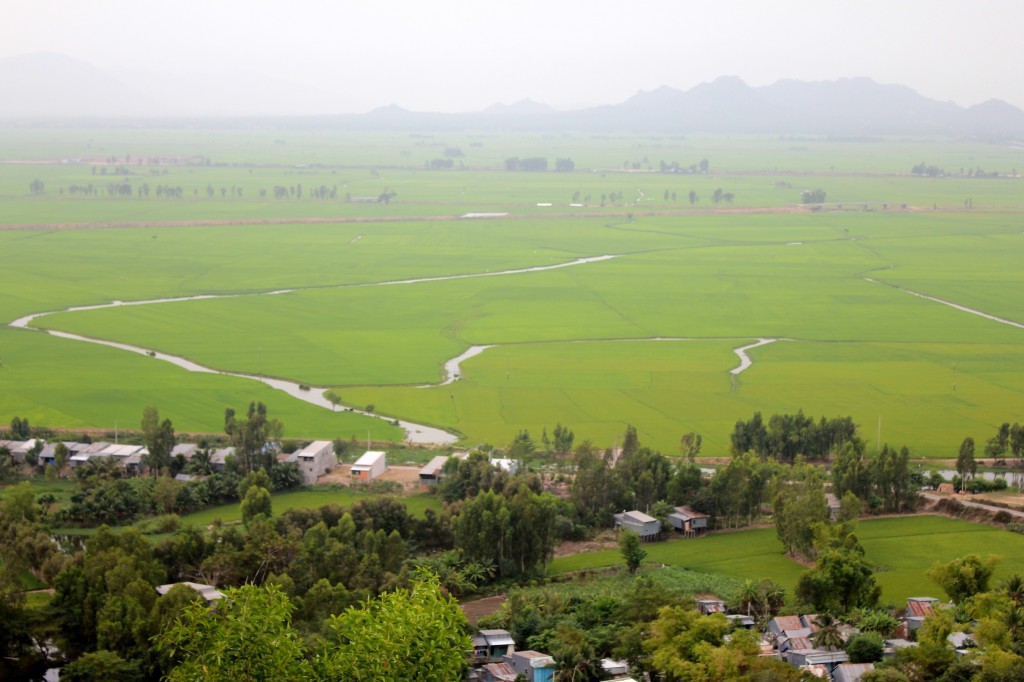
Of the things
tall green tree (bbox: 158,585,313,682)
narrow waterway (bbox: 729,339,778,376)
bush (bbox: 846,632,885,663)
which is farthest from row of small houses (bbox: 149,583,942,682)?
narrow waterway (bbox: 729,339,778,376)

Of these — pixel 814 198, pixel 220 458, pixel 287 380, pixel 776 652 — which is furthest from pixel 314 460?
pixel 814 198

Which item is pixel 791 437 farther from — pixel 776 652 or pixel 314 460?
pixel 776 652

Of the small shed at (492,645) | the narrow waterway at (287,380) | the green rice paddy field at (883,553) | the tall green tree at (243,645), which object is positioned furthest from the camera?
the narrow waterway at (287,380)

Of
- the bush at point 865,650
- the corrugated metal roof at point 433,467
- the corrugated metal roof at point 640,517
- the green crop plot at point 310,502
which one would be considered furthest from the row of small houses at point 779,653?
the corrugated metal roof at point 433,467

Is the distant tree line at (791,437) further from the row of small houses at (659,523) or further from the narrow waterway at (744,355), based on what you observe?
the narrow waterway at (744,355)

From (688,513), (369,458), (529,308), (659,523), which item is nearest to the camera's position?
(659,523)

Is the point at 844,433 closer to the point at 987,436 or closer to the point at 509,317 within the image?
the point at 987,436

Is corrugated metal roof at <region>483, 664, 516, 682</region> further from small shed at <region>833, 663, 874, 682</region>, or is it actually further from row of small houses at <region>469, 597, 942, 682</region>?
small shed at <region>833, 663, 874, 682</region>
